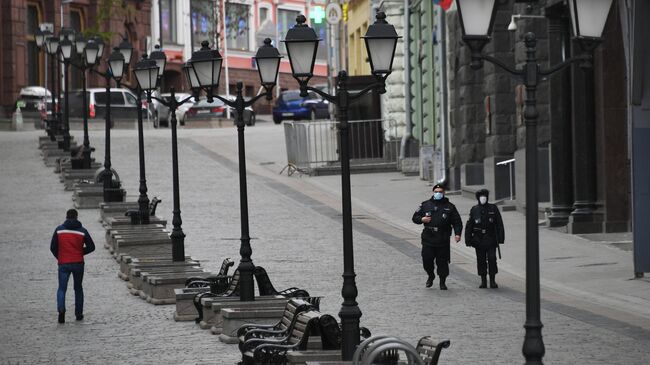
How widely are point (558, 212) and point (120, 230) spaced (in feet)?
26.0

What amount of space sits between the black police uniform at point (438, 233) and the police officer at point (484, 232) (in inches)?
8.3

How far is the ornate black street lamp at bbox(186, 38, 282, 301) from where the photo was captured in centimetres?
2017

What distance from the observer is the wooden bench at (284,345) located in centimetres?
1586

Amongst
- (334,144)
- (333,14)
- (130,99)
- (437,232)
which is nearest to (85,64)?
(334,144)

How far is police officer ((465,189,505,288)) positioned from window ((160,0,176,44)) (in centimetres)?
6095

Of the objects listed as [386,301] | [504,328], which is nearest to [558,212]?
[386,301]

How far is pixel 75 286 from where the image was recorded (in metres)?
22.0

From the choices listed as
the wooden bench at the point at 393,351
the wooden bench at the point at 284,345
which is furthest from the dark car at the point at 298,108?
the wooden bench at the point at 393,351

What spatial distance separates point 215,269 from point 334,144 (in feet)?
67.9

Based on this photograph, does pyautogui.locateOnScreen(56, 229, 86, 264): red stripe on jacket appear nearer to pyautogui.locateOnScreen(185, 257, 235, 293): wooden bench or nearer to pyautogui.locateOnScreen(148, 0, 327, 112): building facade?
pyautogui.locateOnScreen(185, 257, 235, 293): wooden bench

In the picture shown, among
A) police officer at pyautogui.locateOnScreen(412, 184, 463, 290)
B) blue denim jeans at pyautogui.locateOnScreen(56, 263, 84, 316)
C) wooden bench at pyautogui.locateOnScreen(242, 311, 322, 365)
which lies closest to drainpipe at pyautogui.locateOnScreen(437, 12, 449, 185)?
police officer at pyautogui.locateOnScreen(412, 184, 463, 290)

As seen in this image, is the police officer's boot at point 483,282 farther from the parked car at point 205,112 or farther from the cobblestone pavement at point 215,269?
the parked car at point 205,112

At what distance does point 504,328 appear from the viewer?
754 inches

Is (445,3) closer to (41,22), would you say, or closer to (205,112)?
(205,112)
